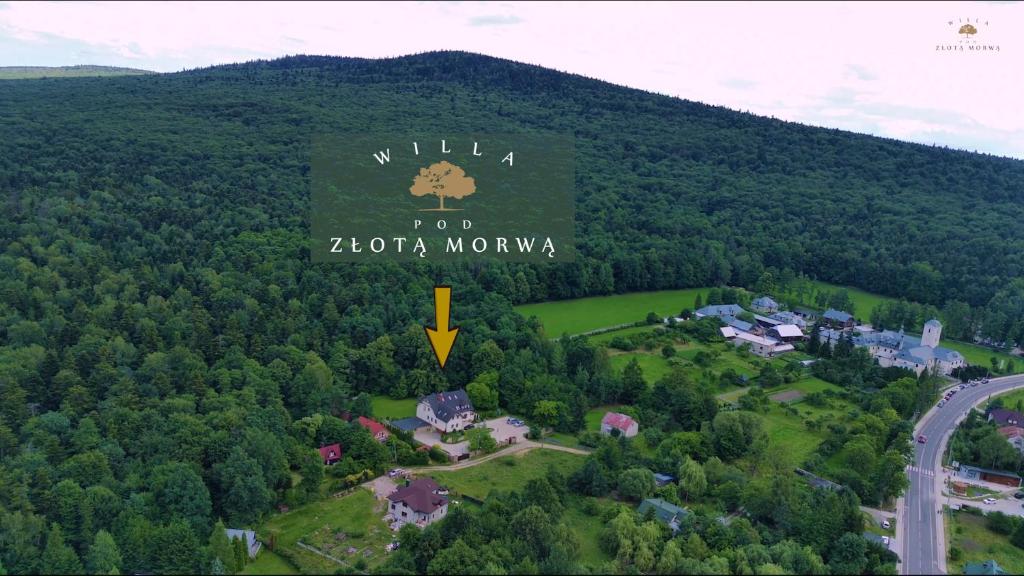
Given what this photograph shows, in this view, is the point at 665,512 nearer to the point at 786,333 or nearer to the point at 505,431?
the point at 505,431

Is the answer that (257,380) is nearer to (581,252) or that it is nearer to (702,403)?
(702,403)

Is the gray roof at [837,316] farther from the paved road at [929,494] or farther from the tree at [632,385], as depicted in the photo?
the tree at [632,385]

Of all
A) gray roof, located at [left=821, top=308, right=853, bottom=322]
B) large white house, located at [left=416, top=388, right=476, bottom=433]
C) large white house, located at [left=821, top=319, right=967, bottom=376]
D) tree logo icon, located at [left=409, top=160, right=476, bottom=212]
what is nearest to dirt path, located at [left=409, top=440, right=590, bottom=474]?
large white house, located at [left=416, top=388, right=476, bottom=433]

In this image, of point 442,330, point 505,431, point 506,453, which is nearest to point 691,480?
point 506,453

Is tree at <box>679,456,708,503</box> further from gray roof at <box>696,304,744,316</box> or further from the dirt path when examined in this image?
gray roof at <box>696,304,744,316</box>

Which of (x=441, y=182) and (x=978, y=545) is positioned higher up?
(x=441, y=182)

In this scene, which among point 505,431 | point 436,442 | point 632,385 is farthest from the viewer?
point 632,385
